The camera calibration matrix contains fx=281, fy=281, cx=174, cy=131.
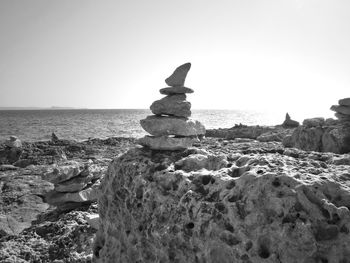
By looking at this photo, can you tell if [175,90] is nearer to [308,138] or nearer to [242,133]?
[308,138]

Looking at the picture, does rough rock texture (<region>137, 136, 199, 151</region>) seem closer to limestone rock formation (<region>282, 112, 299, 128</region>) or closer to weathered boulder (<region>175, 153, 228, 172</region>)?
weathered boulder (<region>175, 153, 228, 172</region>)

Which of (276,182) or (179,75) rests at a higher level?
(179,75)

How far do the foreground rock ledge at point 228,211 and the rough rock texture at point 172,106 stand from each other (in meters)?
1.56

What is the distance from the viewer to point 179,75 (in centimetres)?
845

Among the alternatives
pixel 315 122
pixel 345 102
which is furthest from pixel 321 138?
pixel 345 102

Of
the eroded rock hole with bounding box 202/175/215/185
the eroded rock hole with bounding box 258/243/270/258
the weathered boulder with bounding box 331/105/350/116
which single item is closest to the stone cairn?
the eroded rock hole with bounding box 202/175/215/185

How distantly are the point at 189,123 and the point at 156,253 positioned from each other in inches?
151

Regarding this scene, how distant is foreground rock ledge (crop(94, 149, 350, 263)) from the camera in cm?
443

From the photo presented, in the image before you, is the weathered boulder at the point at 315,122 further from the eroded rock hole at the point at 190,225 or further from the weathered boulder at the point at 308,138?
the eroded rock hole at the point at 190,225

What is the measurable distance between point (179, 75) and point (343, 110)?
15552mm

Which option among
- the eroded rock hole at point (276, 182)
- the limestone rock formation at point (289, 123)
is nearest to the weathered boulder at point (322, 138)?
the eroded rock hole at point (276, 182)

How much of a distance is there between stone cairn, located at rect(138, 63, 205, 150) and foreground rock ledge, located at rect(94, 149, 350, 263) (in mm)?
611

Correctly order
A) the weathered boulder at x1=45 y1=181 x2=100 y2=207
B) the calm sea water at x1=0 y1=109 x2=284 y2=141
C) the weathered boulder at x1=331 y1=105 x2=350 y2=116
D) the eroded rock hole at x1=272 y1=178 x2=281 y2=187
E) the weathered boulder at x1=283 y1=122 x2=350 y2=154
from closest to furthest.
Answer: the eroded rock hole at x1=272 y1=178 x2=281 y2=187 < the weathered boulder at x1=45 y1=181 x2=100 y2=207 < the weathered boulder at x1=283 y1=122 x2=350 y2=154 < the weathered boulder at x1=331 y1=105 x2=350 y2=116 < the calm sea water at x1=0 y1=109 x2=284 y2=141

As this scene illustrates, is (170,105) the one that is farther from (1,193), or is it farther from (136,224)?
(1,193)
